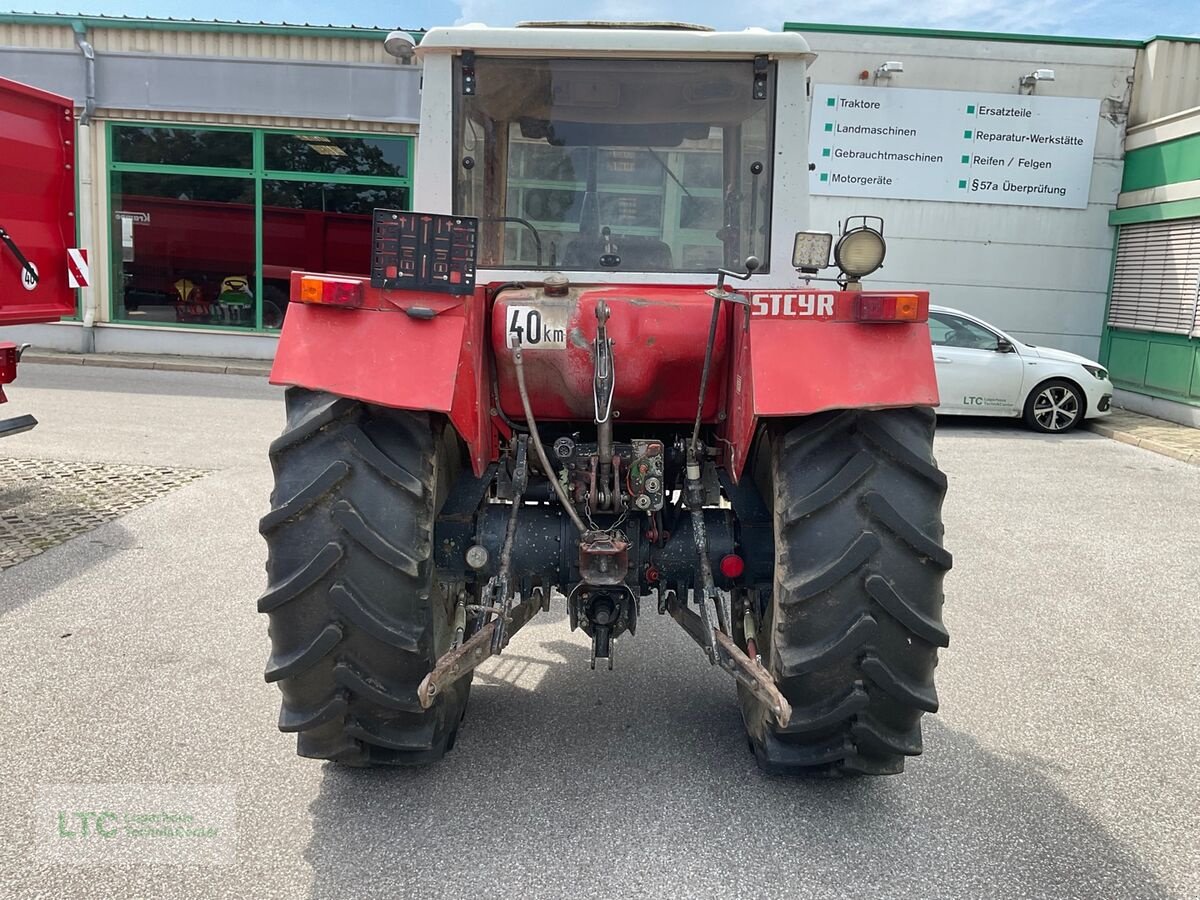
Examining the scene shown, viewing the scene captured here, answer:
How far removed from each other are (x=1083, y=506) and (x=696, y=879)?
6586 mm

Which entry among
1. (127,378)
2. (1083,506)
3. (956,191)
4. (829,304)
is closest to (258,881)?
(829,304)

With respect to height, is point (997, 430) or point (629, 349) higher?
point (629, 349)

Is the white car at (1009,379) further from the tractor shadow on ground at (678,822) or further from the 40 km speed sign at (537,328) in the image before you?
the 40 km speed sign at (537,328)

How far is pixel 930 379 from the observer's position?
287 cm

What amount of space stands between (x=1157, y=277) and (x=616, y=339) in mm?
13212

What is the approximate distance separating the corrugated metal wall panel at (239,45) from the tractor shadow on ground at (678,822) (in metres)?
13.7

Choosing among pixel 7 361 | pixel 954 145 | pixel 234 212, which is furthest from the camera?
pixel 234 212

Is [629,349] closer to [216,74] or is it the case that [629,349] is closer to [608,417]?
[608,417]

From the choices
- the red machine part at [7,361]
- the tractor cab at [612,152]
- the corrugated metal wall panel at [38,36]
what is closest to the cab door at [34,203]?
the red machine part at [7,361]

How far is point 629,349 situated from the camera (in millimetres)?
3229

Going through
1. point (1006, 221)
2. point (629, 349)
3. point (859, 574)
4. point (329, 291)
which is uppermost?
point (1006, 221)

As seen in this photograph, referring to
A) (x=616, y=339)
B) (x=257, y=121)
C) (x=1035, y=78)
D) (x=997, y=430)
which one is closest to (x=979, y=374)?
(x=997, y=430)

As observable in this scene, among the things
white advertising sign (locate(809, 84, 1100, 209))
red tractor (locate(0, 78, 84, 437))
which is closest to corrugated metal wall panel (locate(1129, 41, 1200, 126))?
white advertising sign (locate(809, 84, 1100, 209))

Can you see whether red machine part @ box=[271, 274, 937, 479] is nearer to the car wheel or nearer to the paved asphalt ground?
the paved asphalt ground
